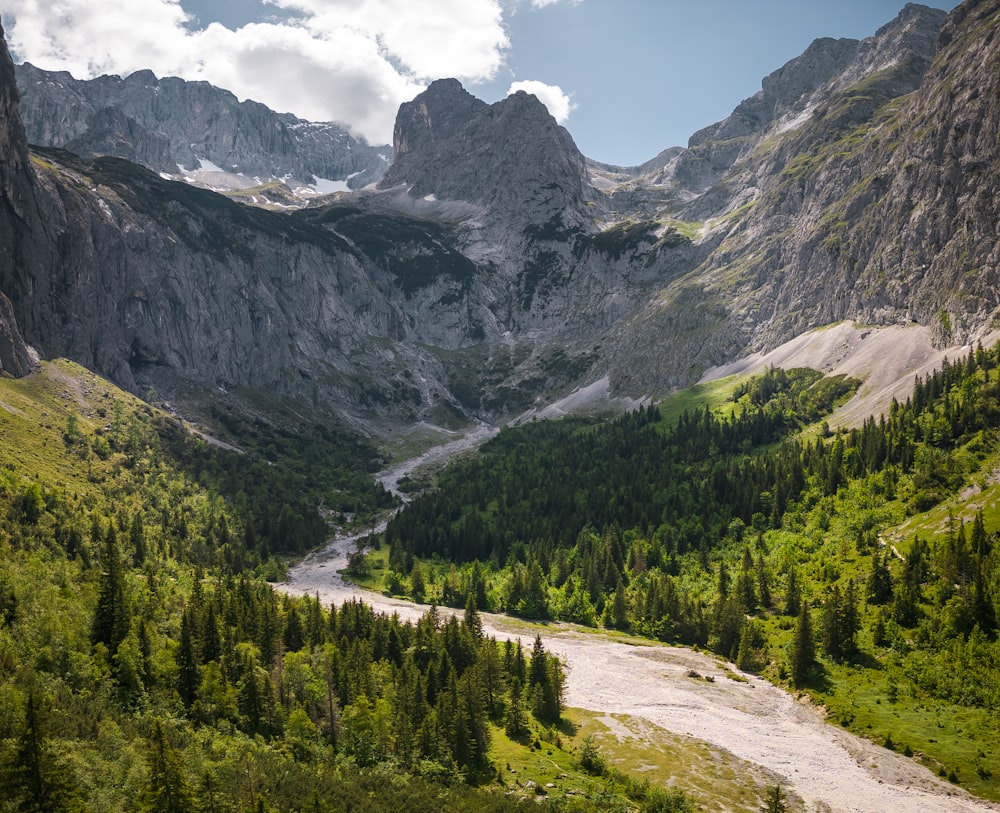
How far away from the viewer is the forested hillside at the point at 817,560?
9119 cm

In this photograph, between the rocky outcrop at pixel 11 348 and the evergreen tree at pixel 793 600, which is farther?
the rocky outcrop at pixel 11 348

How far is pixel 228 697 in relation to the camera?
75.6m

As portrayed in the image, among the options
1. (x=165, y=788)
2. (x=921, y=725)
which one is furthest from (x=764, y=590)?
(x=165, y=788)

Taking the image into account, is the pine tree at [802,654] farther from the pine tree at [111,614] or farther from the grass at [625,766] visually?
the pine tree at [111,614]

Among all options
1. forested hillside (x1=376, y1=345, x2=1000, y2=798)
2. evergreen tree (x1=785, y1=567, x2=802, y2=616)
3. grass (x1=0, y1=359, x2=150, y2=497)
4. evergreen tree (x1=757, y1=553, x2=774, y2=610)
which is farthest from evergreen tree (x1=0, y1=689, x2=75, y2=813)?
grass (x1=0, y1=359, x2=150, y2=497)

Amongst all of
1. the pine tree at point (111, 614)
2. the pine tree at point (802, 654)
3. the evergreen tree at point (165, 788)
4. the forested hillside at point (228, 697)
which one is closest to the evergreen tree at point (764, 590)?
the pine tree at point (802, 654)

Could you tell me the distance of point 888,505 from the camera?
5394 inches

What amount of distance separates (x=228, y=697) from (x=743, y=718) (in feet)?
211

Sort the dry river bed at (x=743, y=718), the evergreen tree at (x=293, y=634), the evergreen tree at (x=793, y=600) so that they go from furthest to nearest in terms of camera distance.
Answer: the evergreen tree at (x=793, y=600), the evergreen tree at (x=293, y=634), the dry river bed at (x=743, y=718)

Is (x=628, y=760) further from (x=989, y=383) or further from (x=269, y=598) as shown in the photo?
(x=989, y=383)

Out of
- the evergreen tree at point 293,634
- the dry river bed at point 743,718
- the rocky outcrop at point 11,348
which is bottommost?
the dry river bed at point 743,718

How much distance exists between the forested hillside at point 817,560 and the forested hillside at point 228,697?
1322 inches

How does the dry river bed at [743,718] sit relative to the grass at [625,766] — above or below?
above

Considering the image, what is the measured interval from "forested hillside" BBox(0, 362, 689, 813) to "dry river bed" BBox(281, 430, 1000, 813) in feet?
41.3
